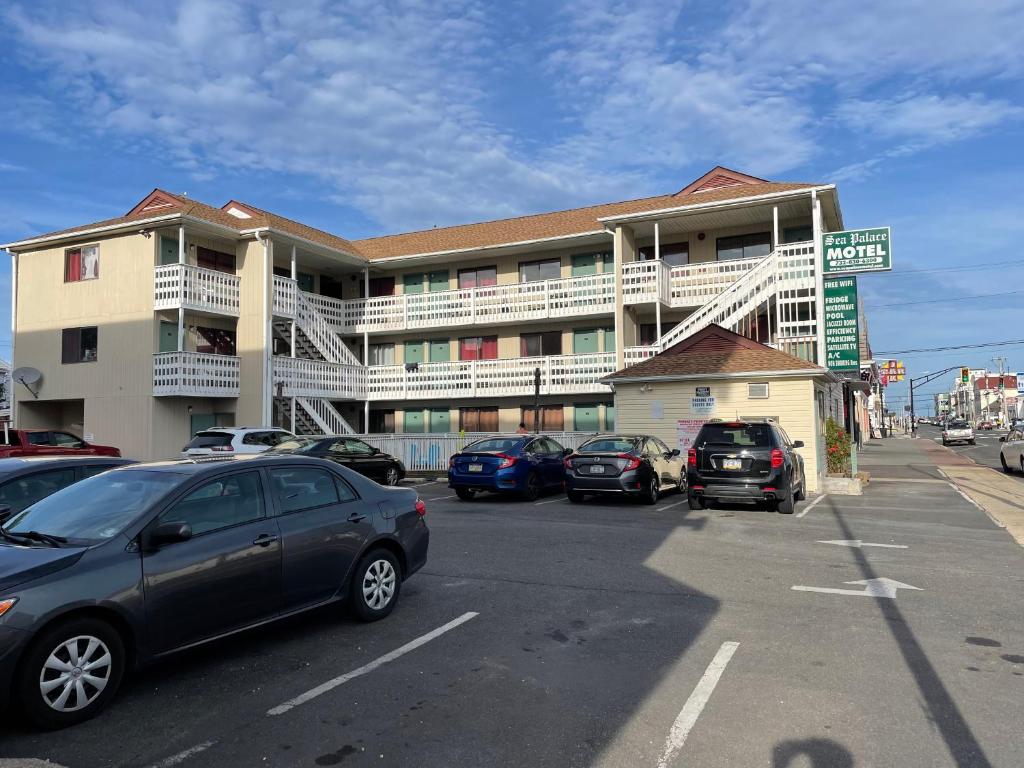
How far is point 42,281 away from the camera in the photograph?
85.5 feet

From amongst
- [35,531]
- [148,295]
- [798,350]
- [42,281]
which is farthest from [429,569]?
[42,281]

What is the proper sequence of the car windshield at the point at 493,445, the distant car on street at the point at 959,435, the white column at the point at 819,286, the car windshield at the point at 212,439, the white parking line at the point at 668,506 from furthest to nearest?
the distant car on street at the point at 959,435 < the white column at the point at 819,286 < the car windshield at the point at 212,439 < the car windshield at the point at 493,445 < the white parking line at the point at 668,506

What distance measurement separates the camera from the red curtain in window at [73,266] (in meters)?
25.4

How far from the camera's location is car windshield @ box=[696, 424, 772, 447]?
516 inches

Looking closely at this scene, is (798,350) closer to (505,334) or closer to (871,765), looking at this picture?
(505,334)

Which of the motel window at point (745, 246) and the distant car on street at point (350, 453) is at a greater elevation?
the motel window at point (745, 246)

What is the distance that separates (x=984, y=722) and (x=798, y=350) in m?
18.7

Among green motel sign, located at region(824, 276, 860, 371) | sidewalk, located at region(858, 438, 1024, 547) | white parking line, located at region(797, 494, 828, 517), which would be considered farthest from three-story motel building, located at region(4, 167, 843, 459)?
white parking line, located at region(797, 494, 828, 517)

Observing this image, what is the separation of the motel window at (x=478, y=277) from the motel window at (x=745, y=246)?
28.4ft

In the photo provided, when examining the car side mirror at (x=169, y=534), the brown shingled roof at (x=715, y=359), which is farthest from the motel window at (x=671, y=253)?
the car side mirror at (x=169, y=534)

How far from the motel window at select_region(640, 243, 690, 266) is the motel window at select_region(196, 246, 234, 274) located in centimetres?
1463

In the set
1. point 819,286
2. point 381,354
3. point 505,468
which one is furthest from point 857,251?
point 381,354

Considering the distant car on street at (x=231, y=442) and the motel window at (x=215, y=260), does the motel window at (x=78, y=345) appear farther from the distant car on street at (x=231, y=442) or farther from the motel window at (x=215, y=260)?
the distant car on street at (x=231, y=442)

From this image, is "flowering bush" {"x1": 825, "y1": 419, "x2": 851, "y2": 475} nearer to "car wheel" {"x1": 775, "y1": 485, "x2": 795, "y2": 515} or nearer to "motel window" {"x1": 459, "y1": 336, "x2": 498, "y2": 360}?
"car wheel" {"x1": 775, "y1": 485, "x2": 795, "y2": 515}
